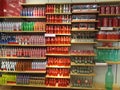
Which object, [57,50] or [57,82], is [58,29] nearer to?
[57,50]

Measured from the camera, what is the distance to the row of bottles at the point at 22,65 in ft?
13.6

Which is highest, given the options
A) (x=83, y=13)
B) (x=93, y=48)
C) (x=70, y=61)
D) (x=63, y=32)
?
(x=83, y=13)

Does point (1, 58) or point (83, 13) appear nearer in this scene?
point (83, 13)

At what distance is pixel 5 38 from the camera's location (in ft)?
13.9

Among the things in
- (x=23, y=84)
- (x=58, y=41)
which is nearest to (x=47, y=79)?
(x=23, y=84)

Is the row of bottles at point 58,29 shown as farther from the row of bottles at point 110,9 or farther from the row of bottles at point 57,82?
the row of bottles at point 57,82

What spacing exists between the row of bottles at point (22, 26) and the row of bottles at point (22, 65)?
0.78 metres

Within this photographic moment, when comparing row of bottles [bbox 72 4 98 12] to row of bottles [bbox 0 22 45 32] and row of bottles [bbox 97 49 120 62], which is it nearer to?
row of bottles [bbox 0 22 45 32]

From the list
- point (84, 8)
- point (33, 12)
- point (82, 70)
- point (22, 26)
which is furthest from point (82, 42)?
point (22, 26)

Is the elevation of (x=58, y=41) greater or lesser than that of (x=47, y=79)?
greater

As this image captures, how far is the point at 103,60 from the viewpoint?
4.08 metres

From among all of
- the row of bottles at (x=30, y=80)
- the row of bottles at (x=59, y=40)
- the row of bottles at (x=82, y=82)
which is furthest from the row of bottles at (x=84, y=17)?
the row of bottles at (x=30, y=80)

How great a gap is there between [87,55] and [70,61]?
431 millimetres

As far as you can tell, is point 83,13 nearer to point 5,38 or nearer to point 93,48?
point 93,48
